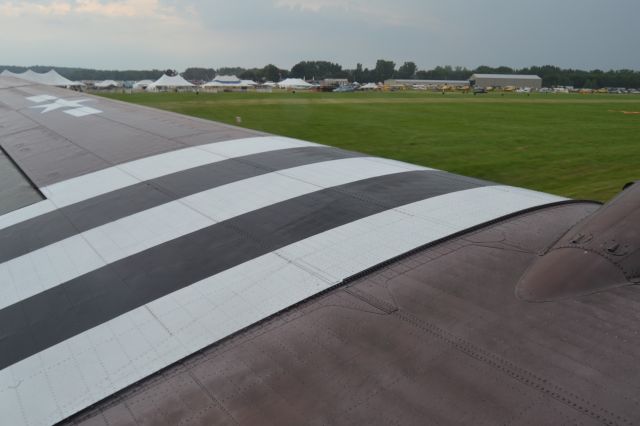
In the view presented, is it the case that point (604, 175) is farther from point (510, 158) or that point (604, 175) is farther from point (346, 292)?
point (346, 292)

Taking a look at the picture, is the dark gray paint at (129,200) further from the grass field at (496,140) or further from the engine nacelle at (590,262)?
the grass field at (496,140)

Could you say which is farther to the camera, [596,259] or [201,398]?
[596,259]

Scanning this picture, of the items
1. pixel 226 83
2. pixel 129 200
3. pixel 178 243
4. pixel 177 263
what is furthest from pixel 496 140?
pixel 226 83

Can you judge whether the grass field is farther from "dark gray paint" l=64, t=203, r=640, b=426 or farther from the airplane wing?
"dark gray paint" l=64, t=203, r=640, b=426

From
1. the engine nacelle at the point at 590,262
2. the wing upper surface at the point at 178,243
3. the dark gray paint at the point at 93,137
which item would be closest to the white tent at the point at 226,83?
the dark gray paint at the point at 93,137

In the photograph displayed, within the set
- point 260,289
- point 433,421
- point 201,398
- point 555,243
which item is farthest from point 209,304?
point 555,243

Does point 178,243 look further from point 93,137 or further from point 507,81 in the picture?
point 507,81
